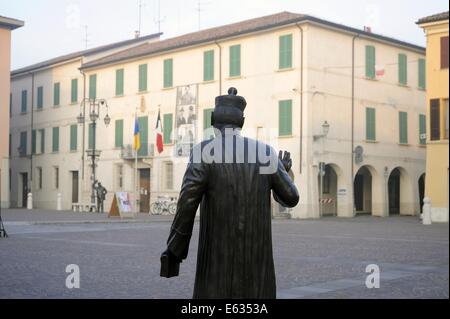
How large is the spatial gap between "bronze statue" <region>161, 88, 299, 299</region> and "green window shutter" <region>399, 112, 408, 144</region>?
35.7 meters

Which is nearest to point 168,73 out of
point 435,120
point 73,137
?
point 73,137

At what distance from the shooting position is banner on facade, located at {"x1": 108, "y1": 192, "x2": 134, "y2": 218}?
31.5 meters

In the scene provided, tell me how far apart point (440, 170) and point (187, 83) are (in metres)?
14.8

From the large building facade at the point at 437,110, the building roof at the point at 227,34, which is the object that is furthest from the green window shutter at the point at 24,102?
the large building facade at the point at 437,110

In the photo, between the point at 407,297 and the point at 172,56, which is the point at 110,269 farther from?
the point at 172,56

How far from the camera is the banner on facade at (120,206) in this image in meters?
31.5

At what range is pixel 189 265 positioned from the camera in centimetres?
1224

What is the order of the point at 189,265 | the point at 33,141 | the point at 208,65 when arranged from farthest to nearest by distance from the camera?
1. the point at 33,141
2. the point at 208,65
3. the point at 189,265

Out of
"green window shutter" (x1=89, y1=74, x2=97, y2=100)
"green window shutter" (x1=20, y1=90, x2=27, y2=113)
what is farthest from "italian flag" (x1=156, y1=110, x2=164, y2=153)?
"green window shutter" (x1=20, y1=90, x2=27, y2=113)

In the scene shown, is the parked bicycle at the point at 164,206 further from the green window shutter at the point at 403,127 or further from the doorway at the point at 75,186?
the green window shutter at the point at 403,127

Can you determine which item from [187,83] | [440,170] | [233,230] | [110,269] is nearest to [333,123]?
[440,170]

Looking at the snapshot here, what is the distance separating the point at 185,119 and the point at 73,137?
11.2 m

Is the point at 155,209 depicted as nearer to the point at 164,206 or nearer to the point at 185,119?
the point at 164,206
